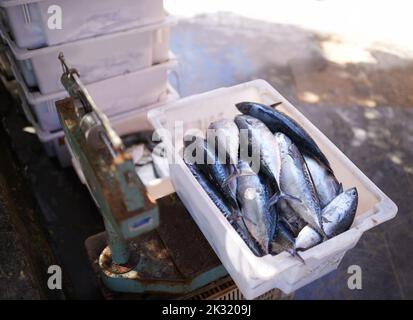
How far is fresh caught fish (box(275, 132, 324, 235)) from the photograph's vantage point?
1.76 m

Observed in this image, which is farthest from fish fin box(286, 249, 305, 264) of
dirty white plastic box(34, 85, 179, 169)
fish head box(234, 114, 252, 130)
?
dirty white plastic box(34, 85, 179, 169)

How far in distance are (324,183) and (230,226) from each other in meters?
0.63

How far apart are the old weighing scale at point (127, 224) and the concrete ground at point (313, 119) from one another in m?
0.48

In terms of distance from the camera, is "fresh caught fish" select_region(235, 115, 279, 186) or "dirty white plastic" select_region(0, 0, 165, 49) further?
"dirty white plastic" select_region(0, 0, 165, 49)

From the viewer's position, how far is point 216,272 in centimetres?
189

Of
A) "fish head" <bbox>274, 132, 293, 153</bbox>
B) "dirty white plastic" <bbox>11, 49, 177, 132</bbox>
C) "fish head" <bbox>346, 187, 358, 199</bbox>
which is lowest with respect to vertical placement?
"dirty white plastic" <bbox>11, 49, 177, 132</bbox>

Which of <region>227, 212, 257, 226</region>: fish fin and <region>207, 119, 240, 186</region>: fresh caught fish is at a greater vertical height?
<region>207, 119, 240, 186</region>: fresh caught fish

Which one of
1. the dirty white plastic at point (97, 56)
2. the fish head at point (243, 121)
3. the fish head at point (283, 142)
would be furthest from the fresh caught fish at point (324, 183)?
the dirty white plastic at point (97, 56)

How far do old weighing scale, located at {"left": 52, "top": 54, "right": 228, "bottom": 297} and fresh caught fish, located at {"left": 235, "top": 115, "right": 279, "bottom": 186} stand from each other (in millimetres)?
481

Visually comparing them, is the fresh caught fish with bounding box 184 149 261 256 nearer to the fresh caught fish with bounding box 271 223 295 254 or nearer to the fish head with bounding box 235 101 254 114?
the fresh caught fish with bounding box 271 223 295 254

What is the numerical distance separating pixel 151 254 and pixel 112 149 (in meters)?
0.84

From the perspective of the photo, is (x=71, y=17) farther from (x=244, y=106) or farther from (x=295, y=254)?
(x=295, y=254)

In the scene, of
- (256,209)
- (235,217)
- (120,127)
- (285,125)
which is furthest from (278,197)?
(120,127)
